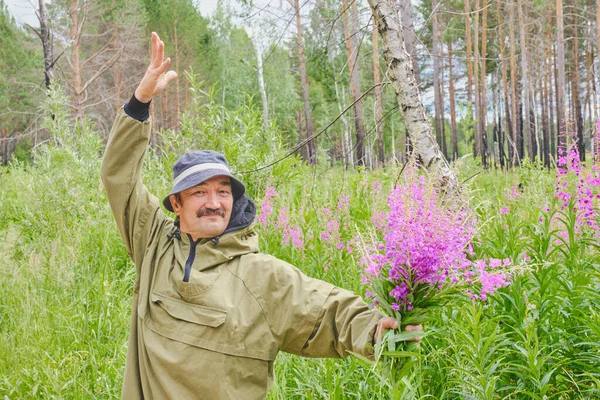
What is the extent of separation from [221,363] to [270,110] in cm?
3288

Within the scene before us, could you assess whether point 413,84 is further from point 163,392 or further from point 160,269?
point 163,392

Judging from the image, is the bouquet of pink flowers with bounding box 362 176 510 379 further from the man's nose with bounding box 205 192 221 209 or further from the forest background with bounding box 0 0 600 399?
the man's nose with bounding box 205 192 221 209

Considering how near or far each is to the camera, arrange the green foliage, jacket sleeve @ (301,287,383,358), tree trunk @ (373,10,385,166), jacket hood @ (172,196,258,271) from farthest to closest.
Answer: the green foliage → tree trunk @ (373,10,385,166) → jacket hood @ (172,196,258,271) → jacket sleeve @ (301,287,383,358)

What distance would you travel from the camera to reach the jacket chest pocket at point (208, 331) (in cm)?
212

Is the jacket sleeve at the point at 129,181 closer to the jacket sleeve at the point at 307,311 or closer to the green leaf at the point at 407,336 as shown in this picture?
the jacket sleeve at the point at 307,311

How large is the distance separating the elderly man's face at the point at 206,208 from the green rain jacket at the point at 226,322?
56mm

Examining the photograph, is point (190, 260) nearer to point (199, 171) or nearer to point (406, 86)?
point (199, 171)

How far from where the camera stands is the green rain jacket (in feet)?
6.88

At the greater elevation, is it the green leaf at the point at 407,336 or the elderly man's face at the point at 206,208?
the elderly man's face at the point at 206,208

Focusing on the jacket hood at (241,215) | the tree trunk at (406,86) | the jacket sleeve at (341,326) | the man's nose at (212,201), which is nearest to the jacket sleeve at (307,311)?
the jacket sleeve at (341,326)

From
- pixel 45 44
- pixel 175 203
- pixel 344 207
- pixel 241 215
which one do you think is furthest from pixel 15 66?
pixel 241 215

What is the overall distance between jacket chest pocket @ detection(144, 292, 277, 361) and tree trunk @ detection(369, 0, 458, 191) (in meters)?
1.90

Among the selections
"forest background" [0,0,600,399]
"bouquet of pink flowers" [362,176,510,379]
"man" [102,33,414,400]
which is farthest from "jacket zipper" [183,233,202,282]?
"bouquet of pink flowers" [362,176,510,379]

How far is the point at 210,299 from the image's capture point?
2162mm
